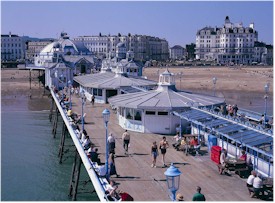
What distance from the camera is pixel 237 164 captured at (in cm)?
1434

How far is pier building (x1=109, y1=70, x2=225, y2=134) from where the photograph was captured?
823 inches

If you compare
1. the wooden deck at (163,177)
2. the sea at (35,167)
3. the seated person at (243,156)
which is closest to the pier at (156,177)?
the wooden deck at (163,177)

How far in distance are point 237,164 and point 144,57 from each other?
15701cm

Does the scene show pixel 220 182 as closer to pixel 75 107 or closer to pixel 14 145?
pixel 14 145

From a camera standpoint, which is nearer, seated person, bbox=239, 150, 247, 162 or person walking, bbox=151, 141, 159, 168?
seated person, bbox=239, 150, 247, 162

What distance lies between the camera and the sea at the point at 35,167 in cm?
1872

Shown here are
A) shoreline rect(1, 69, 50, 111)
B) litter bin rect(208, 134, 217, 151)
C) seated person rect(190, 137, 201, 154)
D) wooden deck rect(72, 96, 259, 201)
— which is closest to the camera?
wooden deck rect(72, 96, 259, 201)

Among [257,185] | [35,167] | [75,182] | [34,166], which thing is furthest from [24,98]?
[257,185]

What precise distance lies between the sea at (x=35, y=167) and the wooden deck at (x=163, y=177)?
264 centimetres

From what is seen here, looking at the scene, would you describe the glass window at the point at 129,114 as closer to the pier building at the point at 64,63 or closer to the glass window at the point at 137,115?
the glass window at the point at 137,115

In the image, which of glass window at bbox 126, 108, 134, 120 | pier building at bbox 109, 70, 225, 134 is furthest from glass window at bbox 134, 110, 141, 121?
glass window at bbox 126, 108, 134, 120

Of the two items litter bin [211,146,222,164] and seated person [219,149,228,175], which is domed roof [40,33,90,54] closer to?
litter bin [211,146,222,164]

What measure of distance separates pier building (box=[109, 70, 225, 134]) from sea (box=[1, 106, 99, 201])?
11.2ft

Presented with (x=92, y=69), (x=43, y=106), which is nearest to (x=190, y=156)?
(x=43, y=106)
